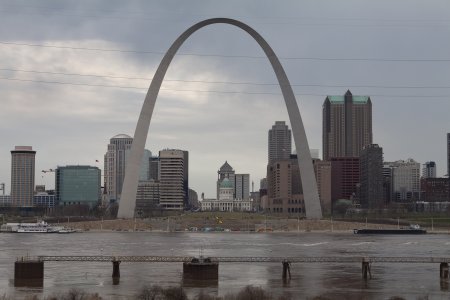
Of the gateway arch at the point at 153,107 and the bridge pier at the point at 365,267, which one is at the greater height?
the gateway arch at the point at 153,107

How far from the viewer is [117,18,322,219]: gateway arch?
110m

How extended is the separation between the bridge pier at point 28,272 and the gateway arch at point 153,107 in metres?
63.4

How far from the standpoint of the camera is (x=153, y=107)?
4624 inches

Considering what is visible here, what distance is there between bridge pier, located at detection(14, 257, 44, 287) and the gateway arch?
208 ft

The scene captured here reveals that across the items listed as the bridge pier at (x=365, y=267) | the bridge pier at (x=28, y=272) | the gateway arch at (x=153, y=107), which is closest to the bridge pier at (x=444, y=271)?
the bridge pier at (x=365, y=267)

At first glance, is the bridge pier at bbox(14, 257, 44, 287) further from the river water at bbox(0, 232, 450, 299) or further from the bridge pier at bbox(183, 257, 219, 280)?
the bridge pier at bbox(183, 257, 219, 280)

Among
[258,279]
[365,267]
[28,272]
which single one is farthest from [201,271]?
[365,267]

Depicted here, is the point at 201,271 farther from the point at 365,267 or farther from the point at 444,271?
the point at 444,271

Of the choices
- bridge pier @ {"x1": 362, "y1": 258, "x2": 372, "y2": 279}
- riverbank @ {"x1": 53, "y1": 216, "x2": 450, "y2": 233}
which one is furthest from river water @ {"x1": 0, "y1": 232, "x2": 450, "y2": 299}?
riverbank @ {"x1": 53, "y1": 216, "x2": 450, "y2": 233}

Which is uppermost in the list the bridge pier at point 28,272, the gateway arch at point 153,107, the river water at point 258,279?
the gateway arch at point 153,107

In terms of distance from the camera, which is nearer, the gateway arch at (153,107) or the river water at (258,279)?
the river water at (258,279)

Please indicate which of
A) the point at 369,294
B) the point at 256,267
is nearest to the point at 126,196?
the point at 256,267

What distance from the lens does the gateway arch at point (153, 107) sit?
11000 centimetres

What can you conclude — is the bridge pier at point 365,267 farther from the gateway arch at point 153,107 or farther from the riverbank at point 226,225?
the riverbank at point 226,225
